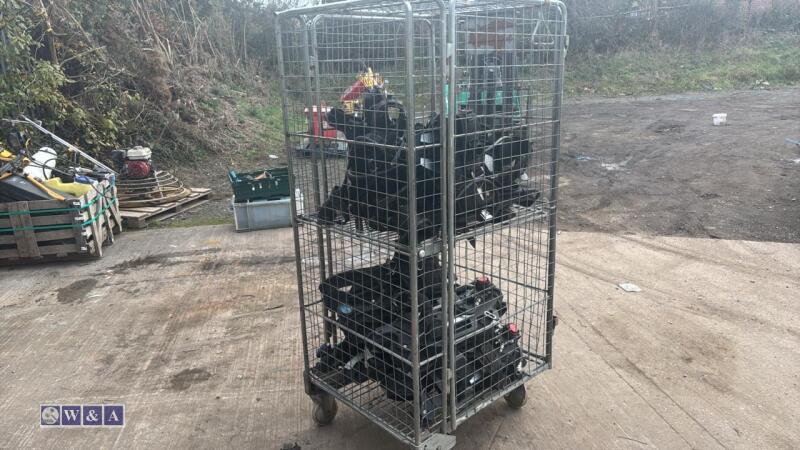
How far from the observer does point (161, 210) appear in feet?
22.1

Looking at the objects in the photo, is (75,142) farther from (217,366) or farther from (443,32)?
(443,32)

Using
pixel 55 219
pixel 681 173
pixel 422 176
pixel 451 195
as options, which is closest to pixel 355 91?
pixel 422 176

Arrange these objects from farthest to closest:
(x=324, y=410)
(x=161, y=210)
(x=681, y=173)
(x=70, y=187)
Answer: (x=681, y=173)
(x=161, y=210)
(x=70, y=187)
(x=324, y=410)

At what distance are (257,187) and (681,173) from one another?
5989mm

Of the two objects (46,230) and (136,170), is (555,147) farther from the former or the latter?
(136,170)

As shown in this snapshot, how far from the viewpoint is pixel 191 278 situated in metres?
4.75

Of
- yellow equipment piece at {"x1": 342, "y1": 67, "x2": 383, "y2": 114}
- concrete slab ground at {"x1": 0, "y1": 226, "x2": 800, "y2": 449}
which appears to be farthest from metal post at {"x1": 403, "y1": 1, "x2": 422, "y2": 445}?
concrete slab ground at {"x1": 0, "y1": 226, "x2": 800, "y2": 449}

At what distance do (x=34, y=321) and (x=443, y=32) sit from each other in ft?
12.6

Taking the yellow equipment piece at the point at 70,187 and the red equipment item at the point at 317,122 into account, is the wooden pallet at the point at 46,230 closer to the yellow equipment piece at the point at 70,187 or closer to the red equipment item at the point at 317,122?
the yellow equipment piece at the point at 70,187

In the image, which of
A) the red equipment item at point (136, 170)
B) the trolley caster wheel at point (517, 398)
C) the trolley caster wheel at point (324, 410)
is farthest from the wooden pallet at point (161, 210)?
the trolley caster wheel at point (517, 398)

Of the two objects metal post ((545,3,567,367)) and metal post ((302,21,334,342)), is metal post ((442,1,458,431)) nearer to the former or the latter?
metal post ((545,3,567,367))

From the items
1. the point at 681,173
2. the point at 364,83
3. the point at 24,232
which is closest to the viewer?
the point at 364,83

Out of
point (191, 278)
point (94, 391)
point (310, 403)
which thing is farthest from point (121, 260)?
point (310, 403)

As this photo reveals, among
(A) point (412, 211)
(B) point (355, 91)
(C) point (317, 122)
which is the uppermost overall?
(B) point (355, 91)
